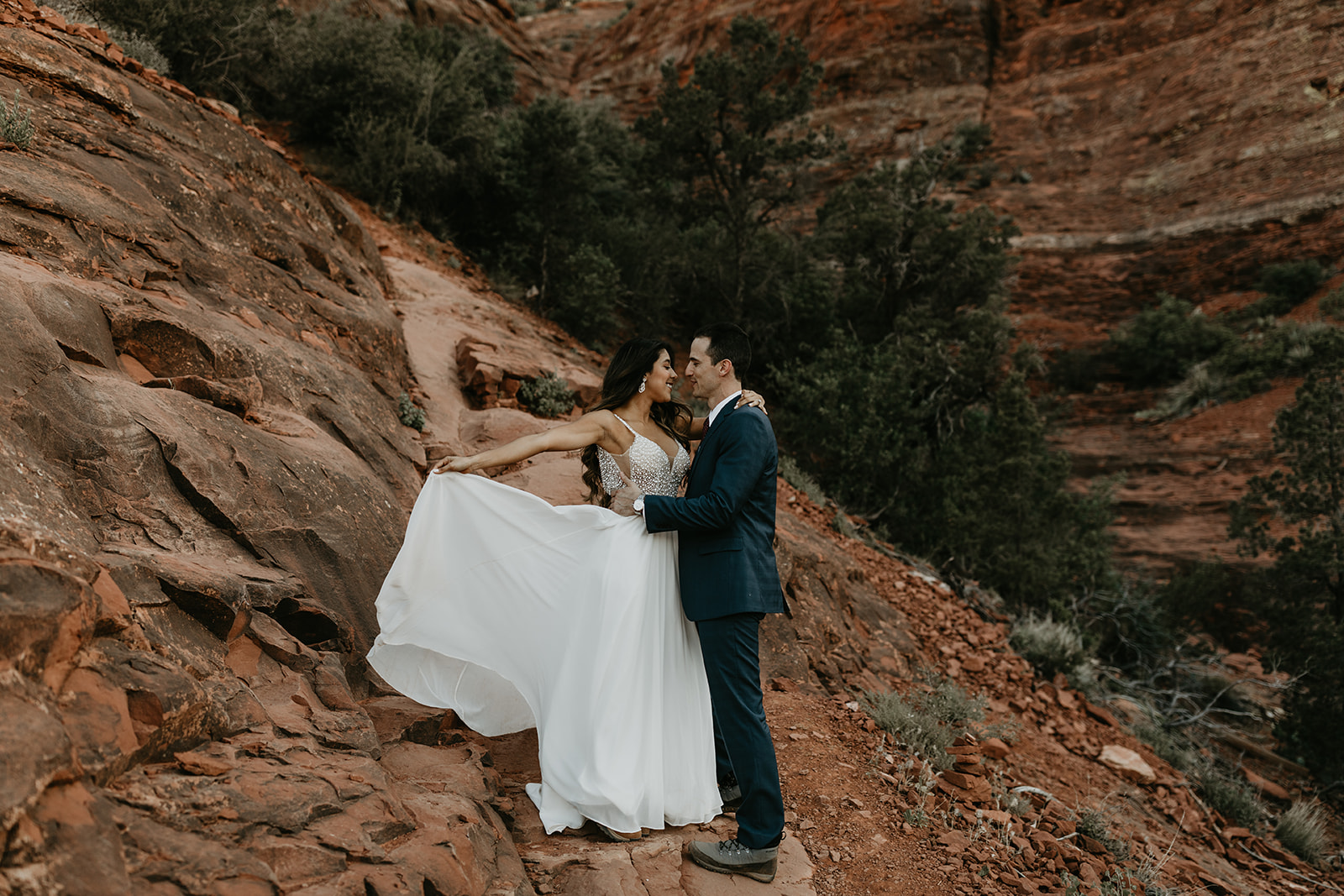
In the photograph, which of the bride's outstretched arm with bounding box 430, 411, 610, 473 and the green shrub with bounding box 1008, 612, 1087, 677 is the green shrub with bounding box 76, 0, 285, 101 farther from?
the green shrub with bounding box 1008, 612, 1087, 677

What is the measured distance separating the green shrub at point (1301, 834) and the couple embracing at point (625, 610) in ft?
18.9

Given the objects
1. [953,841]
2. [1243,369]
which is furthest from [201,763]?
[1243,369]

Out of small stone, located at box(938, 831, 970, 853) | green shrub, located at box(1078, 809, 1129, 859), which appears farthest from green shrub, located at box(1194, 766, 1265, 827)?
small stone, located at box(938, 831, 970, 853)

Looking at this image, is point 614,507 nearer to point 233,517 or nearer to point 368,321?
point 233,517

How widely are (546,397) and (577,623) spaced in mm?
5010

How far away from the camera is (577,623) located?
11.4 ft

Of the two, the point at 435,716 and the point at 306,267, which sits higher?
the point at 306,267

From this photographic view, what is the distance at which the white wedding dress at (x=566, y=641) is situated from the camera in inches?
129

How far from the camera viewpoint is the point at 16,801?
161cm

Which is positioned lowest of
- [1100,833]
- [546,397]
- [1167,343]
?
[1100,833]

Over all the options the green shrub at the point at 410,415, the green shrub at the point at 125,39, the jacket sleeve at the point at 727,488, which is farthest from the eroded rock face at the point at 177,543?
the green shrub at the point at 125,39

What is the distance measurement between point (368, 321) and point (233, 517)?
3.83 metres

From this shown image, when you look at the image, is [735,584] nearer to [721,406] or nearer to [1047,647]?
[721,406]

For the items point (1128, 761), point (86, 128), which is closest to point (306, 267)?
point (86, 128)
